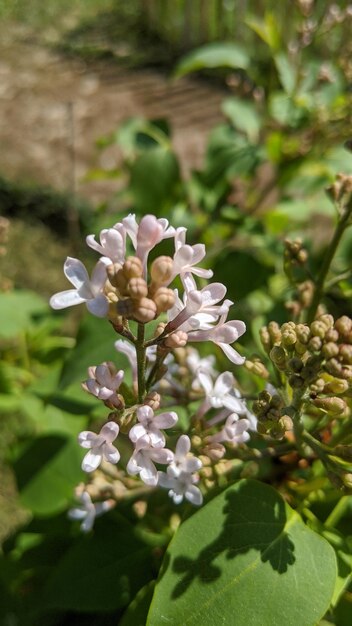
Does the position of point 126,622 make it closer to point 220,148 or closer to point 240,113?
point 220,148

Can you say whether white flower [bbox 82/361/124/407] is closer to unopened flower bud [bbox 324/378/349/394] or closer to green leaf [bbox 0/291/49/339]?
unopened flower bud [bbox 324/378/349/394]

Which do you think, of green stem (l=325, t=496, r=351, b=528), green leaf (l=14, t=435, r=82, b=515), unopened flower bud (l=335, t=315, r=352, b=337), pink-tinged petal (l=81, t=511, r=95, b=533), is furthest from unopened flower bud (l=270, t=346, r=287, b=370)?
green leaf (l=14, t=435, r=82, b=515)

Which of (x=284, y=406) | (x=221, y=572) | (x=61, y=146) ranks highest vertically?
(x=284, y=406)

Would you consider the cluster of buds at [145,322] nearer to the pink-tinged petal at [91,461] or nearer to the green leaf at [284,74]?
the pink-tinged petal at [91,461]

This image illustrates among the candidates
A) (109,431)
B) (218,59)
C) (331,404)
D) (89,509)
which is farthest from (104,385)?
(218,59)

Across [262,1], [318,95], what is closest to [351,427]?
[318,95]

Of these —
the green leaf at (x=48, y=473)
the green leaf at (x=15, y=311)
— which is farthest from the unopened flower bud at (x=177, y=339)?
Result: the green leaf at (x=15, y=311)
